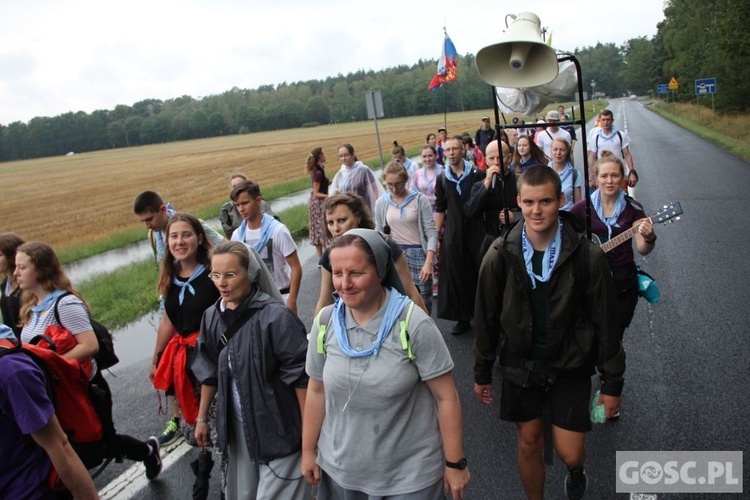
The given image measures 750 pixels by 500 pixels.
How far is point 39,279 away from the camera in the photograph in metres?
3.60

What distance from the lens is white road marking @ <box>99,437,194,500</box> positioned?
12.7 feet

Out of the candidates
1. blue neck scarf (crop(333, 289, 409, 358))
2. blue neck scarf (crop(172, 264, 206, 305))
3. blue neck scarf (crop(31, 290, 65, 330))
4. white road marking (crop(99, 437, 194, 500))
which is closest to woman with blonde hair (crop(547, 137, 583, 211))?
blue neck scarf (crop(172, 264, 206, 305))

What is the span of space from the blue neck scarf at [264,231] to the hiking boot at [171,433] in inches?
59.3

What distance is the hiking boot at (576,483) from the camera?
123 inches

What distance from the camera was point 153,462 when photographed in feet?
13.1

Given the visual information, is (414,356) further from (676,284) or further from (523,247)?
(676,284)

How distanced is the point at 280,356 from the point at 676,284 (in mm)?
5927

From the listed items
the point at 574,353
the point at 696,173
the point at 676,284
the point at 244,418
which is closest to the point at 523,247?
the point at 574,353

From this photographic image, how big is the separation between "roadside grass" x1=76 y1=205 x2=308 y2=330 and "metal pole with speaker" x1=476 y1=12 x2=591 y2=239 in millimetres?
6444

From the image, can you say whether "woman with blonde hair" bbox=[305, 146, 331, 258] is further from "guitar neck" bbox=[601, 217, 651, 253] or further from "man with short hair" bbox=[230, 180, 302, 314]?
"guitar neck" bbox=[601, 217, 651, 253]

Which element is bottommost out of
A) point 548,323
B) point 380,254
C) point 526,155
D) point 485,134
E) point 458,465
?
point 458,465

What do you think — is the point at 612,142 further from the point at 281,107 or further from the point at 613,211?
the point at 281,107

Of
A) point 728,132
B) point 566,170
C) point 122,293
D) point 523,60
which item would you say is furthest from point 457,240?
point 728,132

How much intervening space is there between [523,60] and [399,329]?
5.75 feet
